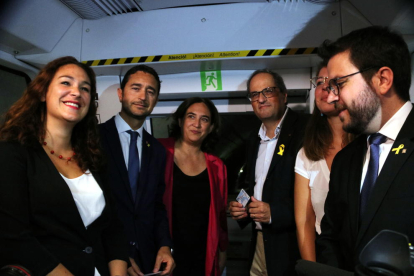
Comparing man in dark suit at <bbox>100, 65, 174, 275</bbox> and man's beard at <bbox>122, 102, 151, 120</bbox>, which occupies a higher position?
man's beard at <bbox>122, 102, 151, 120</bbox>

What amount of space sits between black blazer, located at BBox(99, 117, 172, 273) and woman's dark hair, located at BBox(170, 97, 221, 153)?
65 cm

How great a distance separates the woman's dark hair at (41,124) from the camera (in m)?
1.58

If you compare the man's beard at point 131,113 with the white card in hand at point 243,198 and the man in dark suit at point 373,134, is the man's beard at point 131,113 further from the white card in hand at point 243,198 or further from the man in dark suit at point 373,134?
the man in dark suit at point 373,134

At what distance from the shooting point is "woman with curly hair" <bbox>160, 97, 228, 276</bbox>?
281 centimetres

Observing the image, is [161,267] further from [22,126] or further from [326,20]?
[326,20]

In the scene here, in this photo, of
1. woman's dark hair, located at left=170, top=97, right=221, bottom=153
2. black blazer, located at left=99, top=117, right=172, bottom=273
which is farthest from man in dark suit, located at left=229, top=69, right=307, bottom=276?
black blazer, located at left=99, top=117, right=172, bottom=273

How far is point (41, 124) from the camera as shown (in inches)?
68.2

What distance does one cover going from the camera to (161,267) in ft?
7.66

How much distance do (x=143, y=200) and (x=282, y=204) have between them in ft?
3.35

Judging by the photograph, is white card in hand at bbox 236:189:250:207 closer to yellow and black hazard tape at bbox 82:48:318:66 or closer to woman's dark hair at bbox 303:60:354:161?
woman's dark hair at bbox 303:60:354:161

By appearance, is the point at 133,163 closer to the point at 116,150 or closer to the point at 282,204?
the point at 116,150

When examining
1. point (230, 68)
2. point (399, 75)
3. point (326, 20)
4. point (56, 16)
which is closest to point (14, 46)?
point (56, 16)

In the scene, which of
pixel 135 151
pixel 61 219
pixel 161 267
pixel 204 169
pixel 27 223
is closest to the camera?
pixel 27 223

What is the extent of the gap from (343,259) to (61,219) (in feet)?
4.49
